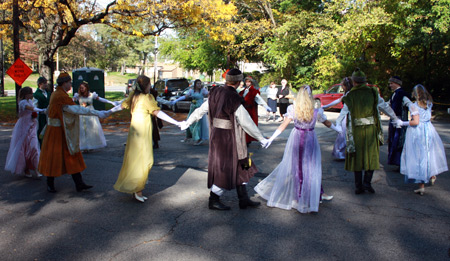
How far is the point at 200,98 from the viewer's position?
11320 millimetres

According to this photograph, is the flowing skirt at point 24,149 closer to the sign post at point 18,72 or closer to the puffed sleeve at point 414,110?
the puffed sleeve at point 414,110

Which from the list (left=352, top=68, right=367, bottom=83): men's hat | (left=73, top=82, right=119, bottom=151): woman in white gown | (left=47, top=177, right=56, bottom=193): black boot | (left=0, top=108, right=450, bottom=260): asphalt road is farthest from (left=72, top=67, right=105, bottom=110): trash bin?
(left=352, top=68, right=367, bottom=83): men's hat

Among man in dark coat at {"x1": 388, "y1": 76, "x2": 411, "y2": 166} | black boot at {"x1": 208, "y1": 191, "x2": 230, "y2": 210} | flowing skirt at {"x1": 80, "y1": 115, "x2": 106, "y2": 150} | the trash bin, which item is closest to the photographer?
black boot at {"x1": 208, "y1": 191, "x2": 230, "y2": 210}

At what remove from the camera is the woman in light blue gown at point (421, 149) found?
6.04 m

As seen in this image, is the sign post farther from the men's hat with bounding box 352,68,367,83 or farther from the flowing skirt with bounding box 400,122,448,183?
the flowing skirt with bounding box 400,122,448,183

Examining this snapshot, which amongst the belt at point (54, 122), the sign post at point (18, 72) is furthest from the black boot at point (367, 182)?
the sign post at point (18, 72)

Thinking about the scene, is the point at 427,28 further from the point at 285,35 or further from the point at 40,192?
the point at 40,192

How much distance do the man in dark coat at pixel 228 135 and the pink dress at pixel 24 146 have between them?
3.70 meters

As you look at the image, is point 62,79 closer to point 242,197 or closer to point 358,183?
point 242,197


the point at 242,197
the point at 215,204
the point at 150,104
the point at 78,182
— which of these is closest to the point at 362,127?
the point at 242,197

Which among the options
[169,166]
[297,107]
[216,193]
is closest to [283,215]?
[216,193]

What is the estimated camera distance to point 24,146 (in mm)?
7125

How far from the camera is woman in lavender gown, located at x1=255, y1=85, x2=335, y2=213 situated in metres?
5.21

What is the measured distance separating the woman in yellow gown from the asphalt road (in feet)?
1.05
